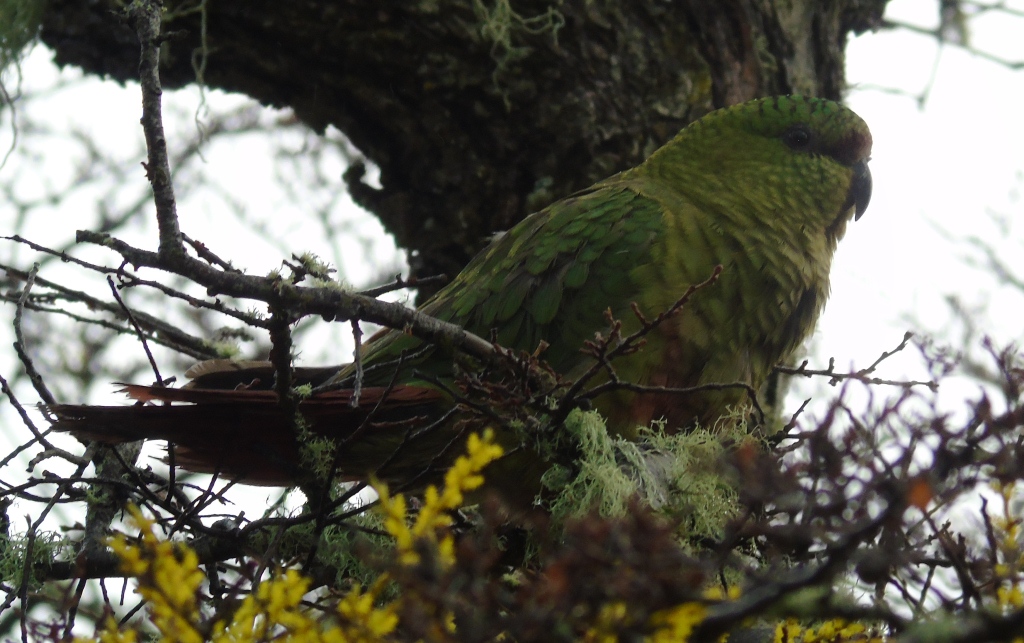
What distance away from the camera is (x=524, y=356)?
1.83m

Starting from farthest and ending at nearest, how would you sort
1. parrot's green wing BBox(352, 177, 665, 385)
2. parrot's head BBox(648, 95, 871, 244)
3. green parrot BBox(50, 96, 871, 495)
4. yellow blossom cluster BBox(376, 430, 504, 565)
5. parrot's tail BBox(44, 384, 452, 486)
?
parrot's head BBox(648, 95, 871, 244) → parrot's green wing BBox(352, 177, 665, 385) → green parrot BBox(50, 96, 871, 495) → parrot's tail BBox(44, 384, 452, 486) → yellow blossom cluster BBox(376, 430, 504, 565)

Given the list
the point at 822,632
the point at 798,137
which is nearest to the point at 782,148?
the point at 798,137

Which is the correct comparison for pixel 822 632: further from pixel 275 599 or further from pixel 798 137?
pixel 798 137

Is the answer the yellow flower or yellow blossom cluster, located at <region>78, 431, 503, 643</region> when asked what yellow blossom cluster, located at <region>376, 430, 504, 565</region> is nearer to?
yellow blossom cluster, located at <region>78, 431, 503, 643</region>

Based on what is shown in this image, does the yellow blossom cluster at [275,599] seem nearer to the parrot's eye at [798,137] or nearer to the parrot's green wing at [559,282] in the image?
the parrot's green wing at [559,282]

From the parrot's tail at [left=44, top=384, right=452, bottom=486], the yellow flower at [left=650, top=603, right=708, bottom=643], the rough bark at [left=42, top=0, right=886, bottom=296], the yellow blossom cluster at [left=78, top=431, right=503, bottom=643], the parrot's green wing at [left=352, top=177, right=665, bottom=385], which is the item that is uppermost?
the rough bark at [left=42, top=0, right=886, bottom=296]

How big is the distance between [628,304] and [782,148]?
0.97 metres

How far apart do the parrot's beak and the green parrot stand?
56mm

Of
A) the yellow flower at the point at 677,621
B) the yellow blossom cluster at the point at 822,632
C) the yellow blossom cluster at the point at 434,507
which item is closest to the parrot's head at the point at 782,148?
the yellow blossom cluster at the point at 822,632

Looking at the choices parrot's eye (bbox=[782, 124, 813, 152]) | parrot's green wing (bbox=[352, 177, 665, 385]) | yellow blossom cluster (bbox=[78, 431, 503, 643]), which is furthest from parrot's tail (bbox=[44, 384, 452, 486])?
parrot's eye (bbox=[782, 124, 813, 152])

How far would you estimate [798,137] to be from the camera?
124 inches

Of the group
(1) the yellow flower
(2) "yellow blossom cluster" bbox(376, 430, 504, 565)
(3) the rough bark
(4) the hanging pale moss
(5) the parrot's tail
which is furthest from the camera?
(3) the rough bark

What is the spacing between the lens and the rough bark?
3.22 m

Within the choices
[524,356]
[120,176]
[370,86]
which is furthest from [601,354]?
[120,176]
